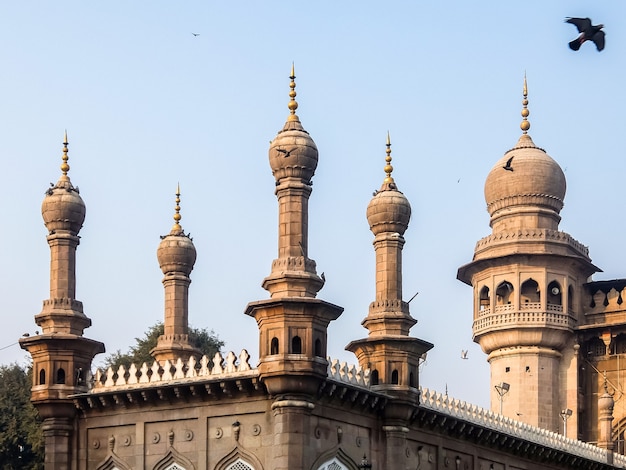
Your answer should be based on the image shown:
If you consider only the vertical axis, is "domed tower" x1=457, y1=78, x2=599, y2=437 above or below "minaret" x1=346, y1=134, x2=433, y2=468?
above

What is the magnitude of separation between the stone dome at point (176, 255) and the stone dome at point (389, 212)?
19.8 ft

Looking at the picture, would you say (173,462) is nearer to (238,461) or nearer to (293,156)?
(238,461)

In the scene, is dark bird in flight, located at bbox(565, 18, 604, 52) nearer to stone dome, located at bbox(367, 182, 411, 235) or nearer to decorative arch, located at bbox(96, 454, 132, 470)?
stone dome, located at bbox(367, 182, 411, 235)

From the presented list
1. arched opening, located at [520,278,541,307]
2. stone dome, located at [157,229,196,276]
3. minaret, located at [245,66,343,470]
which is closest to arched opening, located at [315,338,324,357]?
minaret, located at [245,66,343,470]

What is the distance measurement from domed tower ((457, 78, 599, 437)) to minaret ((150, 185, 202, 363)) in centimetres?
1793

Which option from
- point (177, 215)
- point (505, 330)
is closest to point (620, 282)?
point (505, 330)

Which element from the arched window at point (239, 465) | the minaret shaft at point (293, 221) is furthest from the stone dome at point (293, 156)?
the arched window at point (239, 465)

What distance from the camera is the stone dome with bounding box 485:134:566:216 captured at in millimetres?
61969

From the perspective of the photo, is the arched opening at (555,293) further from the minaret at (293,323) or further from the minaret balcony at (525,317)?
the minaret at (293,323)

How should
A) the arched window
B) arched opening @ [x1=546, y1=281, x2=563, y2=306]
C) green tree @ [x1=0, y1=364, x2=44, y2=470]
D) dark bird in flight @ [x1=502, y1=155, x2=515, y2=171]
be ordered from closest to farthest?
the arched window, green tree @ [x1=0, y1=364, x2=44, y2=470], dark bird in flight @ [x1=502, y1=155, x2=515, y2=171], arched opening @ [x1=546, y1=281, x2=563, y2=306]

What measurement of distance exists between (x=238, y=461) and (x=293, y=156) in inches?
275

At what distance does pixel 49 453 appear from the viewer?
4006cm

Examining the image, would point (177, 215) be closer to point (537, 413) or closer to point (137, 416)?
point (137, 416)

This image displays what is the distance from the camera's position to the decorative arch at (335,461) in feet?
125
